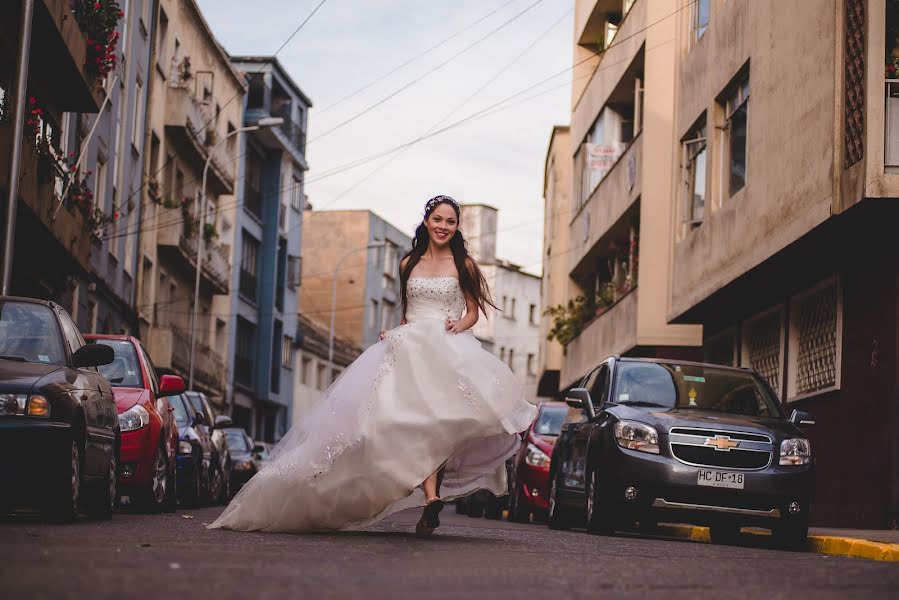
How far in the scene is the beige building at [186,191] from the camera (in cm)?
4331

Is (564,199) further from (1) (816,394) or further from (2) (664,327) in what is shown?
(1) (816,394)

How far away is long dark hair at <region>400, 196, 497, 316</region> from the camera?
10.6 metres

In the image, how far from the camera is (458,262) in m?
10.7

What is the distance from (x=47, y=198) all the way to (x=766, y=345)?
36.8 feet

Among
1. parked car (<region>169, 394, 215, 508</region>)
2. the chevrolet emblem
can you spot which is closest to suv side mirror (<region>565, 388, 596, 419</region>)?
the chevrolet emblem

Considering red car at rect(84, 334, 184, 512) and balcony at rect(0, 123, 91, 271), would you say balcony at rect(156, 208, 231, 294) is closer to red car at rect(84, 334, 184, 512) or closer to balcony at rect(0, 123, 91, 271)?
balcony at rect(0, 123, 91, 271)

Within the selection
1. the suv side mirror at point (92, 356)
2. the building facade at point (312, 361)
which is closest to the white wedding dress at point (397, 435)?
the suv side mirror at point (92, 356)

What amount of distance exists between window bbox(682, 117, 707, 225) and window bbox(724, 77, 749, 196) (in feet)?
5.49

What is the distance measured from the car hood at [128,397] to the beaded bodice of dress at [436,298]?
565 cm

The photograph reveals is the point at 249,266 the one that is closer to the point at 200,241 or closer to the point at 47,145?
the point at 200,241

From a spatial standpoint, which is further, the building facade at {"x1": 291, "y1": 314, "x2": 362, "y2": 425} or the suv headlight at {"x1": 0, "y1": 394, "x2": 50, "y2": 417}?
the building facade at {"x1": 291, "y1": 314, "x2": 362, "y2": 425}

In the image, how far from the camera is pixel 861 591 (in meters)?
6.93

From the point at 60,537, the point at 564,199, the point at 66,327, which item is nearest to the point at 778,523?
the point at 66,327

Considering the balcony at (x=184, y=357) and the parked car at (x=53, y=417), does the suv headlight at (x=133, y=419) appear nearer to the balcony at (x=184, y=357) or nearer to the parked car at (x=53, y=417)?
Answer: the parked car at (x=53, y=417)
